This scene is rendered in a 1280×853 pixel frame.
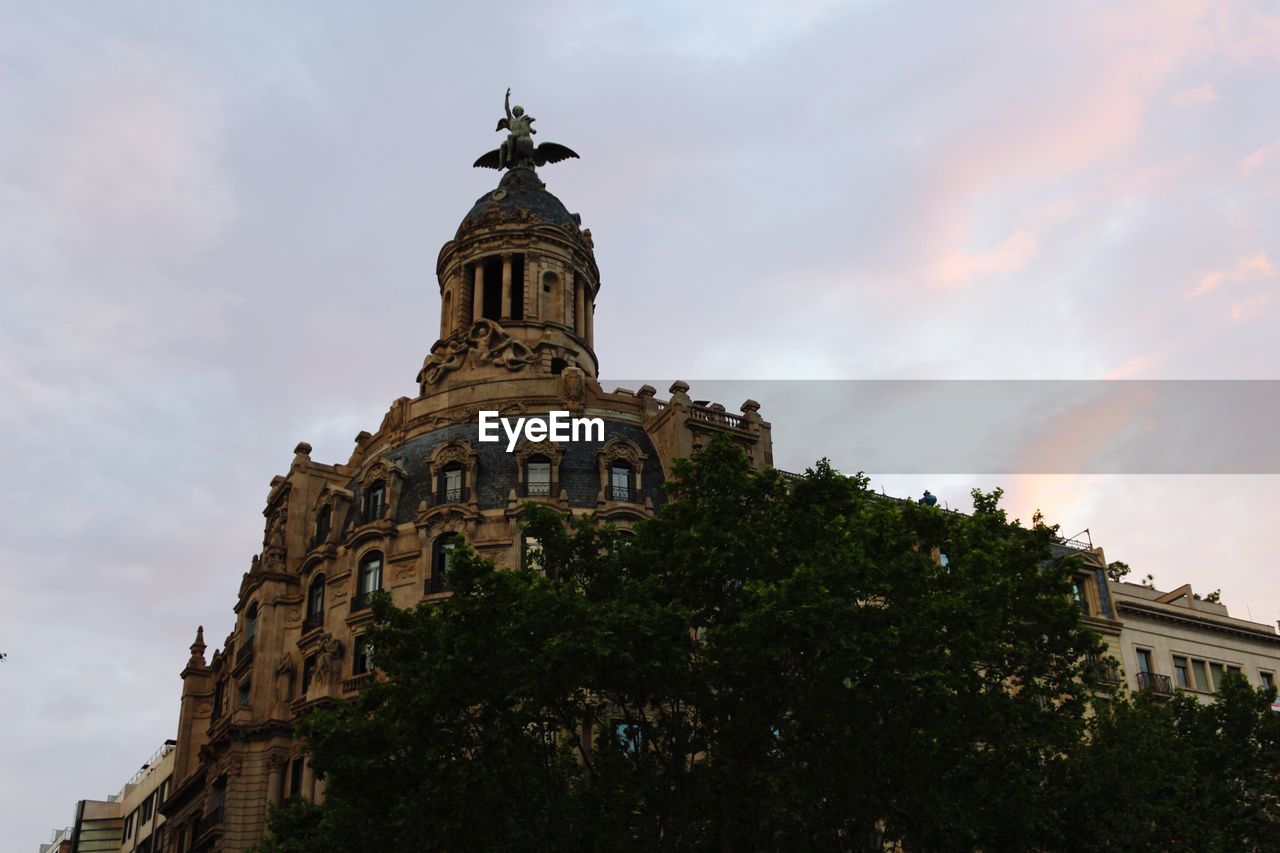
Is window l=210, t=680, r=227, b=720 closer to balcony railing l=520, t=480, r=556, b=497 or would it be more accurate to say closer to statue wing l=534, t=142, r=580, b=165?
balcony railing l=520, t=480, r=556, b=497

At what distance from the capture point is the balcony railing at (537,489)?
167 feet

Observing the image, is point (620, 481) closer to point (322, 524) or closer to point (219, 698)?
point (322, 524)

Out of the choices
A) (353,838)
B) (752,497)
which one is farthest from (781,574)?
(353,838)

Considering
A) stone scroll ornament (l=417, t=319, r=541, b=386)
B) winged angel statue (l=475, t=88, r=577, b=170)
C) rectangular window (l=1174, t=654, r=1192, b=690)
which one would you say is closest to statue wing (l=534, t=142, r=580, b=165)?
winged angel statue (l=475, t=88, r=577, b=170)

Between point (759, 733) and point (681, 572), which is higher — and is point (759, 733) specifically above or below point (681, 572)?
below

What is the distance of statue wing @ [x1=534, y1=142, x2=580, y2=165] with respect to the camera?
6975 centimetres

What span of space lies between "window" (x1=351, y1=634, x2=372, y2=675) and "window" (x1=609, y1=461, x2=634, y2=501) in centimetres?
1062

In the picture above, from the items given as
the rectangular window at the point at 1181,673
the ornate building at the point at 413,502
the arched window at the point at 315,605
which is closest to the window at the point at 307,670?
the ornate building at the point at 413,502

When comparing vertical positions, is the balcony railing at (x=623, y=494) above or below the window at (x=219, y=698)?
above

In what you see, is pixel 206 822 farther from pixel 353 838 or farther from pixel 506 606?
pixel 506 606

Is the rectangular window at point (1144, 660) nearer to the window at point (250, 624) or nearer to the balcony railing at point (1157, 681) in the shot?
the balcony railing at point (1157, 681)

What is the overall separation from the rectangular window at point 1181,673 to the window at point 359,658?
33.7m

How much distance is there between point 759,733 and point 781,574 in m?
3.75

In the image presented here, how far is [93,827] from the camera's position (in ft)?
279
